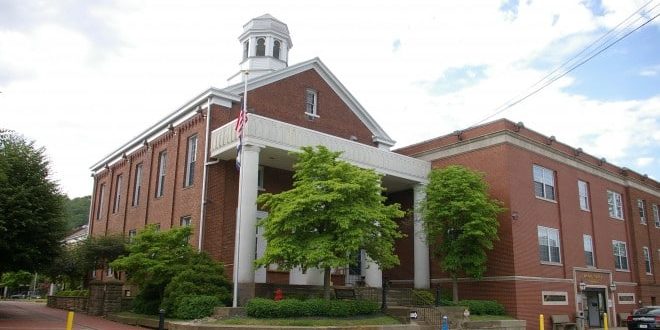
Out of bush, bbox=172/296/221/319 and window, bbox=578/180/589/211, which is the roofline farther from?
window, bbox=578/180/589/211

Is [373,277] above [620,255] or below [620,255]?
below

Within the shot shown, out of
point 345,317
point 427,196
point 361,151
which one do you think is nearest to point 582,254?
point 427,196

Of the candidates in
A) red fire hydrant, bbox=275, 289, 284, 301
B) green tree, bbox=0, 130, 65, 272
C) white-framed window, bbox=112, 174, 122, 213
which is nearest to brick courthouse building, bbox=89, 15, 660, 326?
Result: red fire hydrant, bbox=275, 289, 284, 301

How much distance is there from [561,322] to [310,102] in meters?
16.8

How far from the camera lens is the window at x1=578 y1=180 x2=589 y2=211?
3190 cm

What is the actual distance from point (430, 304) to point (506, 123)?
32.2ft

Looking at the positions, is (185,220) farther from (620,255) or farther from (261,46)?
(620,255)

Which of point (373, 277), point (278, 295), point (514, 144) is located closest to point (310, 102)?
point (373, 277)

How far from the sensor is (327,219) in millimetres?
19875

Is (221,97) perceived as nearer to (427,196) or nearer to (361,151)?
(361,151)

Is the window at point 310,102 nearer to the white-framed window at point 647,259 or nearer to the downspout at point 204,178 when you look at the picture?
the downspout at point 204,178

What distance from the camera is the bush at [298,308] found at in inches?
723

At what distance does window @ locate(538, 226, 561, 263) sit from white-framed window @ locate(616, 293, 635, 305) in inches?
282

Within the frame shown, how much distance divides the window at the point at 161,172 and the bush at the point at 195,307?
39.4ft
